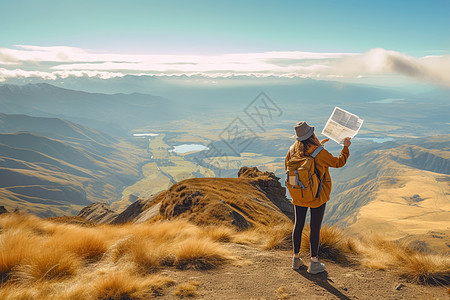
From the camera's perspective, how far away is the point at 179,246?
7281 millimetres

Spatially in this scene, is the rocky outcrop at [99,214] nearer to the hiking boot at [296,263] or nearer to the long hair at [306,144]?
the hiking boot at [296,263]

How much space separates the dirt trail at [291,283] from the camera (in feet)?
17.0

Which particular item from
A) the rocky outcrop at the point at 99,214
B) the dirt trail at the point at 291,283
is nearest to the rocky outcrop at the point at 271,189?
the rocky outcrop at the point at 99,214

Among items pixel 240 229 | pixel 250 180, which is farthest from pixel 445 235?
pixel 240 229

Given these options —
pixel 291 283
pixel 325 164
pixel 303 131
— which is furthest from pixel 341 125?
pixel 291 283

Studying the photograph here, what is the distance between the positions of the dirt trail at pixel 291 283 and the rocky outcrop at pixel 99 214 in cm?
2198

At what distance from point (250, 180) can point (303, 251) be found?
16852 millimetres

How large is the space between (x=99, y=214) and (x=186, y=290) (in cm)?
2715

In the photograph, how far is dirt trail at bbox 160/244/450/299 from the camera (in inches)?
205

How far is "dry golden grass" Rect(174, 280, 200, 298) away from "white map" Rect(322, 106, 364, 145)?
4.26m

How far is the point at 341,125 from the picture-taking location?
591cm

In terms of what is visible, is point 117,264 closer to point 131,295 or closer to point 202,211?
point 131,295

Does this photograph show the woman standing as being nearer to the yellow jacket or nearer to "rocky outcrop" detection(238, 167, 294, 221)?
the yellow jacket

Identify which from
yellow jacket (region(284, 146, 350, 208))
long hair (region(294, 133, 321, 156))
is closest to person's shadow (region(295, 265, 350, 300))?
yellow jacket (region(284, 146, 350, 208))
